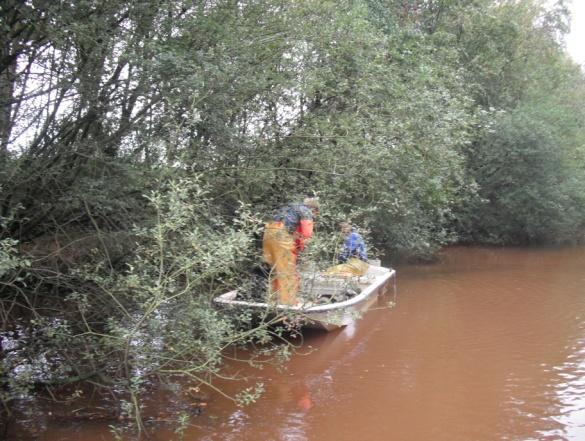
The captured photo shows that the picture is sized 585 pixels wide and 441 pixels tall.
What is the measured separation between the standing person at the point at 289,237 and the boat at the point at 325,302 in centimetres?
27

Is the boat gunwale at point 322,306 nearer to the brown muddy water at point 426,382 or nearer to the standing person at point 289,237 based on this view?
the standing person at point 289,237

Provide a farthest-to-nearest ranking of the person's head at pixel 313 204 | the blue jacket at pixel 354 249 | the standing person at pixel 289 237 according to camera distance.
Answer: the blue jacket at pixel 354 249 → the person's head at pixel 313 204 → the standing person at pixel 289 237

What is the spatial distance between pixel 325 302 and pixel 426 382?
1.75m

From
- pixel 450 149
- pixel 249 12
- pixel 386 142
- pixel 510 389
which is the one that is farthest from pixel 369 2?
pixel 510 389

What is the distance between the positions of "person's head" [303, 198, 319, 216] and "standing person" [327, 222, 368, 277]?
0.99m

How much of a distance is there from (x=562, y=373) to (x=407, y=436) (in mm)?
2911

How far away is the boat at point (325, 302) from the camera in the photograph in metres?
6.23

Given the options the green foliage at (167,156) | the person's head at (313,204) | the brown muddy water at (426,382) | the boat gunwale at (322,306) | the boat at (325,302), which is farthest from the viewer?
the person's head at (313,204)

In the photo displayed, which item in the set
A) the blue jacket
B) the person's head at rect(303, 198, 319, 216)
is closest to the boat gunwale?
the blue jacket

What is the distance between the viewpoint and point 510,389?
22.7 ft

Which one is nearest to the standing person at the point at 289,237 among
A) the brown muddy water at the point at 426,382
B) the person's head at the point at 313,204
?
the person's head at the point at 313,204

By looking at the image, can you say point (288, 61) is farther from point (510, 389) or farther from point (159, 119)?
point (510, 389)

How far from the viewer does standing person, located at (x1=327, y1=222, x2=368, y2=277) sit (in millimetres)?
8875

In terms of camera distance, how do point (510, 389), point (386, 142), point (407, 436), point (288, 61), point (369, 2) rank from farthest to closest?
point (369, 2) < point (386, 142) < point (288, 61) < point (510, 389) < point (407, 436)
